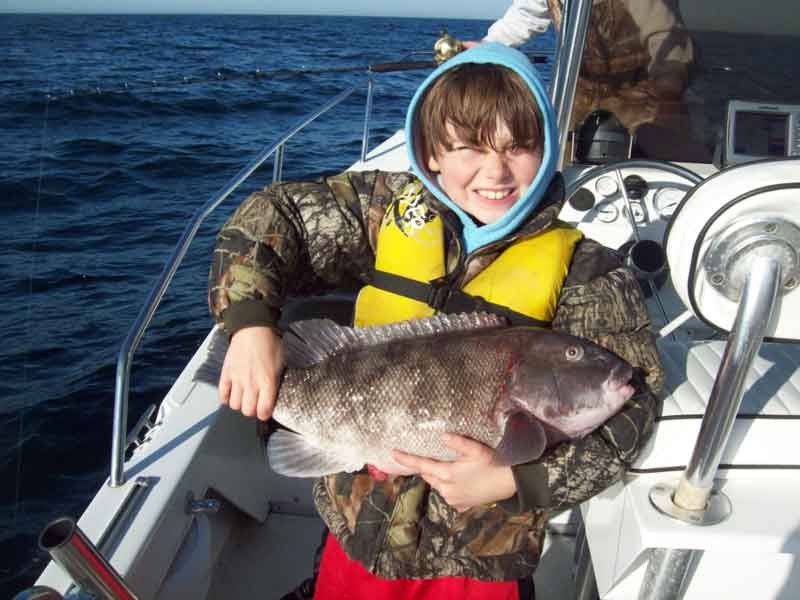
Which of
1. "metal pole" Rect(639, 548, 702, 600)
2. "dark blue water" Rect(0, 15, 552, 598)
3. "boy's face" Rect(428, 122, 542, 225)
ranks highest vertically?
"boy's face" Rect(428, 122, 542, 225)

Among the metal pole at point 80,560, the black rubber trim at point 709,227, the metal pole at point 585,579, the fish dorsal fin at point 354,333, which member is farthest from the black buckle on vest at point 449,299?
the metal pole at point 80,560

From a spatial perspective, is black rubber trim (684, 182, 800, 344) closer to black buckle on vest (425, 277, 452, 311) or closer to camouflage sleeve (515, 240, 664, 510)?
camouflage sleeve (515, 240, 664, 510)

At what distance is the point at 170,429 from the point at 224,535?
67cm

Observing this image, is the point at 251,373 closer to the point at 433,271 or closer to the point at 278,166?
the point at 433,271

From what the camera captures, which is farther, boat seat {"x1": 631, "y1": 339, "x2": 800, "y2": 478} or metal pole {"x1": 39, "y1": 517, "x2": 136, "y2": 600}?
boat seat {"x1": 631, "y1": 339, "x2": 800, "y2": 478}

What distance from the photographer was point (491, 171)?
1816 millimetres

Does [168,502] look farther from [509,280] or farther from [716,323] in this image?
[716,323]

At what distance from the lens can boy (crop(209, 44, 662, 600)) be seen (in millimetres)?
1662

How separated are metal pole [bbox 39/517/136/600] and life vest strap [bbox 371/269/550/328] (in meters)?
1.09

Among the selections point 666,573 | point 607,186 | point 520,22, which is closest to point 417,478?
point 666,573

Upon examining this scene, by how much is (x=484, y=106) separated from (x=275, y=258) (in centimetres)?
78

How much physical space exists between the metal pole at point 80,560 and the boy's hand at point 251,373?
0.49m

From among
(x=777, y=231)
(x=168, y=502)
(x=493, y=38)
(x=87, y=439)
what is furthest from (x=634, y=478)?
(x=87, y=439)

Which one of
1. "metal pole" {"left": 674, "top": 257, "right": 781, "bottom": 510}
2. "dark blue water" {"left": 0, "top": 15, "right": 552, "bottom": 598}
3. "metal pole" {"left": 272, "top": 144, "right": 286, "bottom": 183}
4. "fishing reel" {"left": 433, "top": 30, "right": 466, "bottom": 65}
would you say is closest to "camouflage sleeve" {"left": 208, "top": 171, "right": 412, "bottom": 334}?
"metal pole" {"left": 674, "top": 257, "right": 781, "bottom": 510}
